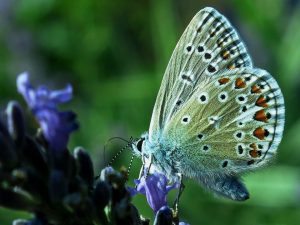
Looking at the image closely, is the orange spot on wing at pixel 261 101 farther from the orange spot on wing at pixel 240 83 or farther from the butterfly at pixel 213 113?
the orange spot on wing at pixel 240 83

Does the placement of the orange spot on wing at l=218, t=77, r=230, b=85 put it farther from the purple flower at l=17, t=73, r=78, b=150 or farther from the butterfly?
the purple flower at l=17, t=73, r=78, b=150

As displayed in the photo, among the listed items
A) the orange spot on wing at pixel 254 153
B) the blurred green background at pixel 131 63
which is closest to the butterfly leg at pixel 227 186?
the orange spot on wing at pixel 254 153

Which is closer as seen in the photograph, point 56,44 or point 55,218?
point 55,218

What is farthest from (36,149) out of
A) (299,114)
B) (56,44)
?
(56,44)

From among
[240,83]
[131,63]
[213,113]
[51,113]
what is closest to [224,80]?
[240,83]

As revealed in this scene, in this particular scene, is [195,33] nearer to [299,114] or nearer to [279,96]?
[279,96]
